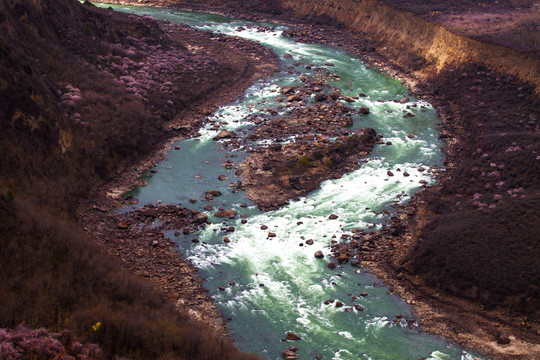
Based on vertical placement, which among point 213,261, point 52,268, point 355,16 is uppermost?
point 355,16

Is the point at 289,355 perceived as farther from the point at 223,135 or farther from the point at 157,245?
the point at 223,135

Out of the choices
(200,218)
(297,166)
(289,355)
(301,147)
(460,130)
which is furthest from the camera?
(460,130)

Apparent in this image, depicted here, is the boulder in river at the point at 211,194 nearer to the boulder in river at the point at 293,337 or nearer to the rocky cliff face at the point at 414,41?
the boulder in river at the point at 293,337

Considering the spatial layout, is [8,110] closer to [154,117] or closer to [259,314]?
[154,117]

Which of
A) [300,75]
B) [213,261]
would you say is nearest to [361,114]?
[300,75]

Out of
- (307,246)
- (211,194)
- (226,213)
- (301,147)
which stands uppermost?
(301,147)

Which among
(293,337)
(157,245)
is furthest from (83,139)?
(293,337)

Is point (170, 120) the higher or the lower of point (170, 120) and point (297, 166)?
the lower
